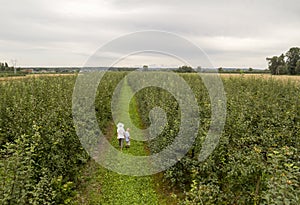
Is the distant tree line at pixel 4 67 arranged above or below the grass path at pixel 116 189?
above

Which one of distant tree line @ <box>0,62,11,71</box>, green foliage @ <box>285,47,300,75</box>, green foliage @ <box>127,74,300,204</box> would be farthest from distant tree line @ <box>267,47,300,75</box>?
distant tree line @ <box>0,62,11,71</box>

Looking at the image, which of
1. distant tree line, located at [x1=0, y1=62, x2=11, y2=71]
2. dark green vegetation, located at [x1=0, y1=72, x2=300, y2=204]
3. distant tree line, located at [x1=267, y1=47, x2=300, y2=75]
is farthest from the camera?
distant tree line, located at [x1=0, y1=62, x2=11, y2=71]

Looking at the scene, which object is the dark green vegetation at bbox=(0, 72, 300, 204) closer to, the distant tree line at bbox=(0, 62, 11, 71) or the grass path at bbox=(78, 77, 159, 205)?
the grass path at bbox=(78, 77, 159, 205)

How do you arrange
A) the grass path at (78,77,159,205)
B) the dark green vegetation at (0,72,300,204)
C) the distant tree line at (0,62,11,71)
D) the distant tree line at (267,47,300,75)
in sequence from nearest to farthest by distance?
the dark green vegetation at (0,72,300,204)
the grass path at (78,77,159,205)
the distant tree line at (267,47,300,75)
the distant tree line at (0,62,11,71)

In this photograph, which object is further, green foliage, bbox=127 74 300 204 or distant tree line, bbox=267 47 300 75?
distant tree line, bbox=267 47 300 75

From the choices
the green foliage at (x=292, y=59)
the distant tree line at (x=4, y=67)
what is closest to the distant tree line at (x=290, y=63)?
the green foliage at (x=292, y=59)

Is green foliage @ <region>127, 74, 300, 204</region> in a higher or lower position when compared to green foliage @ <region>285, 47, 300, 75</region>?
lower

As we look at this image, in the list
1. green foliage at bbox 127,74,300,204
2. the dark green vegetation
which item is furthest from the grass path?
green foliage at bbox 127,74,300,204

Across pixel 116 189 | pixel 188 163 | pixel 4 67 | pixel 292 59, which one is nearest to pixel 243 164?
pixel 188 163

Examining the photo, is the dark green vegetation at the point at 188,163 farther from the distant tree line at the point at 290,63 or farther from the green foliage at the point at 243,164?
the distant tree line at the point at 290,63

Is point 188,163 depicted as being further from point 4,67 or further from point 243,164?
point 4,67

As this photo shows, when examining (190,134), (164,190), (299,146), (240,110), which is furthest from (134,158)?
(299,146)

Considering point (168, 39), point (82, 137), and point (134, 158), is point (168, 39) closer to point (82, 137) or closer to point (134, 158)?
point (82, 137)

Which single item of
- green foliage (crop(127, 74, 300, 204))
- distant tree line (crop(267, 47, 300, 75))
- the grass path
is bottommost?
the grass path
